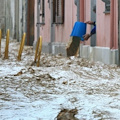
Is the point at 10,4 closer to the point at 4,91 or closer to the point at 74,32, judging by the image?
the point at 74,32

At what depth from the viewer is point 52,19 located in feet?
50.9

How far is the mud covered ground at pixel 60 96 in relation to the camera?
170 inches

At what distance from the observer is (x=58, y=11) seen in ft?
48.9

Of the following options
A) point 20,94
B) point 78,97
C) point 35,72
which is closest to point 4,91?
point 20,94

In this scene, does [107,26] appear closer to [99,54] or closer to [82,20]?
[99,54]

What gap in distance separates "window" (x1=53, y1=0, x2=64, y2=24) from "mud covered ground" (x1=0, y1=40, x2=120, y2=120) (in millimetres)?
5980

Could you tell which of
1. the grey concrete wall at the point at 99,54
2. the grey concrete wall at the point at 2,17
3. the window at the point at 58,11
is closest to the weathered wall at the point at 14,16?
the grey concrete wall at the point at 2,17

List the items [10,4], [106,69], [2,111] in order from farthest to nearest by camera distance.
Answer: [10,4] < [106,69] < [2,111]

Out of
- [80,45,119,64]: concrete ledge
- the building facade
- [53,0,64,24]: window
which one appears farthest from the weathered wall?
[80,45,119,64]: concrete ledge

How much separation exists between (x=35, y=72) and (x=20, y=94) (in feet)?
8.69

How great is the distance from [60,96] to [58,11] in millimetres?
9552

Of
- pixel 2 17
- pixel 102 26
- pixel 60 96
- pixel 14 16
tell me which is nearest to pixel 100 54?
pixel 102 26

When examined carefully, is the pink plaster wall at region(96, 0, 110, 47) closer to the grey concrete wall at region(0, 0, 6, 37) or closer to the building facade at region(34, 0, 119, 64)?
the building facade at region(34, 0, 119, 64)

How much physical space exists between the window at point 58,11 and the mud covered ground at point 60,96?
5980 millimetres
